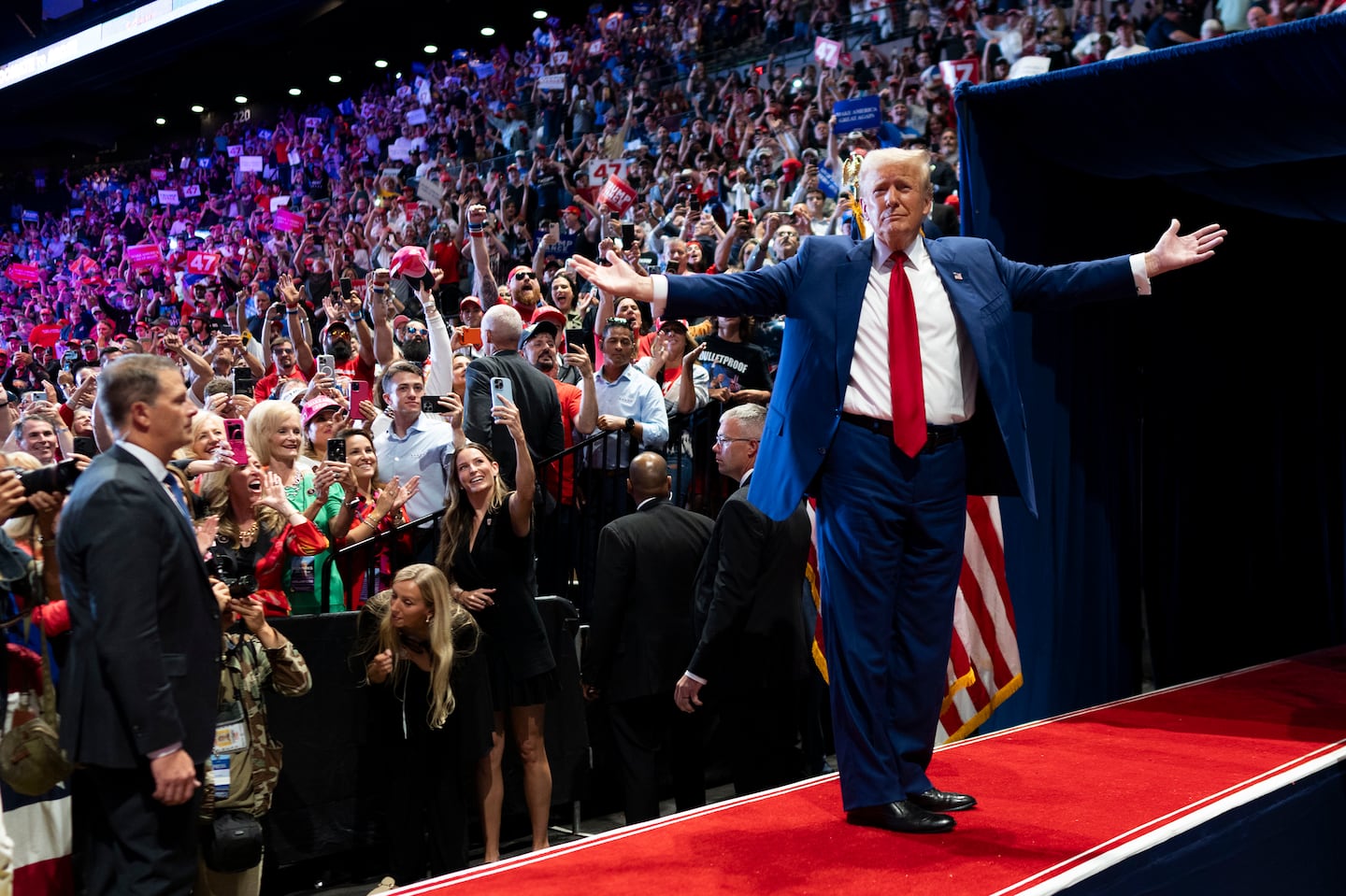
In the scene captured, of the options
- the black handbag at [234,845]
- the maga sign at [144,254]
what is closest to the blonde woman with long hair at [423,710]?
the black handbag at [234,845]

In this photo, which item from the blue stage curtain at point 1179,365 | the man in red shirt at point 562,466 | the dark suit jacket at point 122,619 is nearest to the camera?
the dark suit jacket at point 122,619

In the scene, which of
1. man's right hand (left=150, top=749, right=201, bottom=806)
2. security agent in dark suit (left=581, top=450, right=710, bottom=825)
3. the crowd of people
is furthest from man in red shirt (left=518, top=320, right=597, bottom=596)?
man's right hand (left=150, top=749, right=201, bottom=806)

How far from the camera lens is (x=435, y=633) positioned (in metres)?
5.32

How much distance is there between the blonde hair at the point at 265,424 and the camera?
5832 mm

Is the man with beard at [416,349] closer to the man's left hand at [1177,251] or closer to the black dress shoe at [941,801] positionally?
the black dress shoe at [941,801]

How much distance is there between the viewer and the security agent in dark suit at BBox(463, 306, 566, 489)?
6426 mm

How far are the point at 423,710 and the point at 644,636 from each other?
984mm

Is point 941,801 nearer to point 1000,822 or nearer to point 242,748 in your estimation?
point 1000,822

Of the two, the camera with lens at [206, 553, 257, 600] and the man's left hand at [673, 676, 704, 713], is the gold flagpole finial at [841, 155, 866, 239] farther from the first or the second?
the camera with lens at [206, 553, 257, 600]

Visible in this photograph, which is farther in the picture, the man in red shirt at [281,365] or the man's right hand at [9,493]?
the man in red shirt at [281,365]

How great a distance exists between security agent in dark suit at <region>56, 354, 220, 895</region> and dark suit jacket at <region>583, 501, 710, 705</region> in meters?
2.60

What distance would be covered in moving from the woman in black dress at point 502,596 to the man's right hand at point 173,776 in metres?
2.43

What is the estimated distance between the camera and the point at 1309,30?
4.45 meters

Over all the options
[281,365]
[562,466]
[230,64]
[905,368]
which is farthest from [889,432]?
[230,64]
